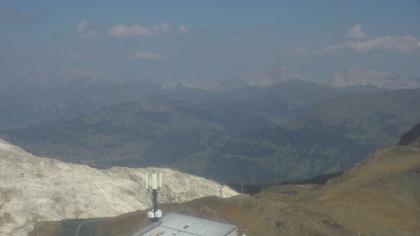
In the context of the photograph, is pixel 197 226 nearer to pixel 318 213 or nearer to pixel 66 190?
pixel 318 213

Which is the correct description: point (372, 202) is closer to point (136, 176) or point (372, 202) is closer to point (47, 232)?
point (47, 232)

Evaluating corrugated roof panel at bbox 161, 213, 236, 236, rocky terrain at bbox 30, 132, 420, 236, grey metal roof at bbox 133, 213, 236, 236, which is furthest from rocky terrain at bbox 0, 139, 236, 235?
grey metal roof at bbox 133, 213, 236, 236

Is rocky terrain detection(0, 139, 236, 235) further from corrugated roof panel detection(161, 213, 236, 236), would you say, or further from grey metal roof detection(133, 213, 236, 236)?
grey metal roof detection(133, 213, 236, 236)

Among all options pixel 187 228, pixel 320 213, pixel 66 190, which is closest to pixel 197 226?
pixel 187 228

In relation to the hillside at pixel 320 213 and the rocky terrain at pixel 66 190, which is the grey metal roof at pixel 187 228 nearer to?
the hillside at pixel 320 213

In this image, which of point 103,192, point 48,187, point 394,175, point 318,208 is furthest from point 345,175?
point 48,187

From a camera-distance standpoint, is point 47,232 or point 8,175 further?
point 8,175

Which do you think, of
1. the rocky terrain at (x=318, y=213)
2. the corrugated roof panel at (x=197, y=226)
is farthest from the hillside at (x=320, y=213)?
the corrugated roof panel at (x=197, y=226)
